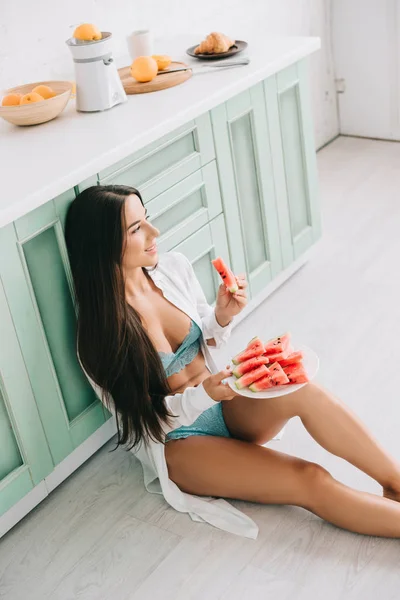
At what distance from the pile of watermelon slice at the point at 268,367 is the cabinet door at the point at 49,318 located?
1.46ft

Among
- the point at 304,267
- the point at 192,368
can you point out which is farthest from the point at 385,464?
the point at 304,267

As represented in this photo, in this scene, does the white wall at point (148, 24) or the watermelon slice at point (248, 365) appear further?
the white wall at point (148, 24)

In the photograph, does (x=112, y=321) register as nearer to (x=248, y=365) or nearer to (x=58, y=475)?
(x=248, y=365)

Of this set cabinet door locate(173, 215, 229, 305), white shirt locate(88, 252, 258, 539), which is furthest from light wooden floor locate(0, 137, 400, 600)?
cabinet door locate(173, 215, 229, 305)

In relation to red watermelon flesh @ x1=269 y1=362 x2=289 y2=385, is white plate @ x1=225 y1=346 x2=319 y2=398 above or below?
below

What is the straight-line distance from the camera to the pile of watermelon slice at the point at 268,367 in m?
1.76

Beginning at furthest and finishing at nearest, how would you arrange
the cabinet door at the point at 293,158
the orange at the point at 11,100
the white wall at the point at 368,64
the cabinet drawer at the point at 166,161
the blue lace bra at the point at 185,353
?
the white wall at the point at 368,64 < the cabinet door at the point at 293,158 < the orange at the point at 11,100 < the cabinet drawer at the point at 166,161 < the blue lace bra at the point at 185,353

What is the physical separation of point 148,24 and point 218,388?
171cm

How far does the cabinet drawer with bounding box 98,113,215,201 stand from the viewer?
2.10 meters

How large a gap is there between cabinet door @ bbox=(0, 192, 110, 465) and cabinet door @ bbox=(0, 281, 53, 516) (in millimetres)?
21

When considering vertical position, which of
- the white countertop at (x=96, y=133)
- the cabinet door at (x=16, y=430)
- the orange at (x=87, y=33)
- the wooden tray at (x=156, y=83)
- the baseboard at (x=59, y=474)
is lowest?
the baseboard at (x=59, y=474)

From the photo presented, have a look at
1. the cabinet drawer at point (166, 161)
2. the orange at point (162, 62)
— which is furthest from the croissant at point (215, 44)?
the cabinet drawer at point (166, 161)

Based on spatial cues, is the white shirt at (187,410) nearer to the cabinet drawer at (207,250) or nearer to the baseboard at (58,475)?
the baseboard at (58,475)

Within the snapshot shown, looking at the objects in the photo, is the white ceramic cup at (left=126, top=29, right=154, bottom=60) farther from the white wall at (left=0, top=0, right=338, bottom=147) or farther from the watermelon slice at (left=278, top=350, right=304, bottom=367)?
the watermelon slice at (left=278, top=350, right=304, bottom=367)
